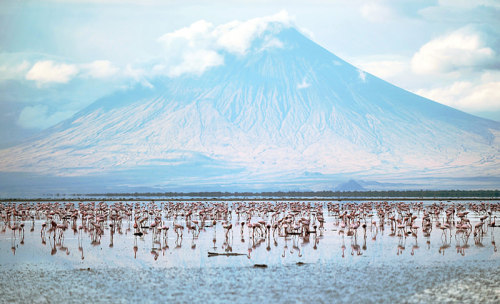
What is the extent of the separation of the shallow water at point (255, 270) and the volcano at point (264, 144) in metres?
123

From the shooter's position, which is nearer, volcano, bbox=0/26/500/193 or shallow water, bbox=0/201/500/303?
shallow water, bbox=0/201/500/303

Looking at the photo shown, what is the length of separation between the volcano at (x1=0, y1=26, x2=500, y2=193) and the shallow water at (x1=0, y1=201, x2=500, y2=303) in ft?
404

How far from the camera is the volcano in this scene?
158125 millimetres

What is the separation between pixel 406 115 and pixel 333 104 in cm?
2188

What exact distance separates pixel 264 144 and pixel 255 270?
15048 cm

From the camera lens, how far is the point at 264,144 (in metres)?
169

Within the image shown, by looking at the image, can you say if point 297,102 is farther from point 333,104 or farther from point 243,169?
point 243,169

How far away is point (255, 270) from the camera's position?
18.4 meters

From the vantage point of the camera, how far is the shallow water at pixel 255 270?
15.2 m

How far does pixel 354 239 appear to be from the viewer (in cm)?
2688

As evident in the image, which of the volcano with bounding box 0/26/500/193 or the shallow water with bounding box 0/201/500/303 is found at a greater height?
the volcano with bounding box 0/26/500/193

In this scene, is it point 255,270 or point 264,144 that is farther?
point 264,144

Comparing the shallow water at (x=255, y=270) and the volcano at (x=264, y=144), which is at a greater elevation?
the volcano at (x=264, y=144)

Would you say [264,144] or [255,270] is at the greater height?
[264,144]
